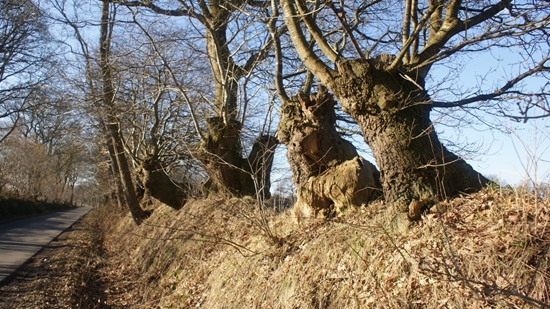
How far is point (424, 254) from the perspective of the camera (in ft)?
12.5

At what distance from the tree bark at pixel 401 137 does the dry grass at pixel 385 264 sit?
315mm

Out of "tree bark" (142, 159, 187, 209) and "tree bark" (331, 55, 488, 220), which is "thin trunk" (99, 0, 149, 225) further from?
"tree bark" (331, 55, 488, 220)

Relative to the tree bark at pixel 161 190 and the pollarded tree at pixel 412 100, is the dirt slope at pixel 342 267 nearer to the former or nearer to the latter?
the pollarded tree at pixel 412 100

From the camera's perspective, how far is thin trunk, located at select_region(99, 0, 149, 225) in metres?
12.4

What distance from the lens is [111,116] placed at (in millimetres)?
13547

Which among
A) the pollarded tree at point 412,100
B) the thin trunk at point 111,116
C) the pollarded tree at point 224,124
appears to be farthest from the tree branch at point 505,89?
the thin trunk at point 111,116

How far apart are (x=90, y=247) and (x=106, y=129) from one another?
13.2ft

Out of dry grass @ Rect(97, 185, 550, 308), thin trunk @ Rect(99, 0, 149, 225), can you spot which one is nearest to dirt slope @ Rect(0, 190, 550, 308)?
dry grass @ Rect(97, 185, 550, 308)

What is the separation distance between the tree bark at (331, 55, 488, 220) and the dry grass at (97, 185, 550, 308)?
315 mm

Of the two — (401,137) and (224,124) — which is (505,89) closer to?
(401,137)

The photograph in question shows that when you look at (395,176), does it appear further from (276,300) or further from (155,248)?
(155,248)

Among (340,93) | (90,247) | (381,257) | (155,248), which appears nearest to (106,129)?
(90,247)

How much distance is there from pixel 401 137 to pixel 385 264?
4.92ft

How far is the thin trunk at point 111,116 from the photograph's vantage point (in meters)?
12.4
